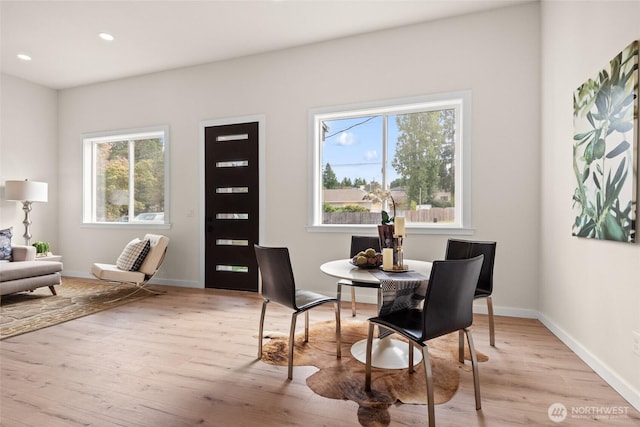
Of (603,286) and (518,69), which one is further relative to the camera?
(518,69)

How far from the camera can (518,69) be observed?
346 cm

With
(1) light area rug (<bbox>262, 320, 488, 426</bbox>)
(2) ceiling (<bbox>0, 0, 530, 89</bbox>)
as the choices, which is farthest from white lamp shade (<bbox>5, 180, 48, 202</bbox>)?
(1) light area rug (<bbox>262, 320, 488, 426</bbox>)

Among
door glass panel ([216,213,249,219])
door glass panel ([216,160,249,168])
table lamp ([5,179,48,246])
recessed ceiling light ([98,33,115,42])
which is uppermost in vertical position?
recessed ceiling light ([98,33,115,42])

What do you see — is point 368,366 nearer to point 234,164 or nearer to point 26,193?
point 234,164

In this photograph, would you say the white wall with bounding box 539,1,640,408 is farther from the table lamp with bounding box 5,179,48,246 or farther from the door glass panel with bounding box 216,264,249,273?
the table lamp with bounding box 5,179,48,246

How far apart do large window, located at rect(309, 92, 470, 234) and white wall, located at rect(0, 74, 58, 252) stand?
4673 millimetres

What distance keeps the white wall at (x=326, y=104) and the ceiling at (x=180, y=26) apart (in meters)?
0.21

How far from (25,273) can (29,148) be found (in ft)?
8.46

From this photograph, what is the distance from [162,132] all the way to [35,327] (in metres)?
3.02

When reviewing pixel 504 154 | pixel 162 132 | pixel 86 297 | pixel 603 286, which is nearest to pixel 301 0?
pixel 504 154

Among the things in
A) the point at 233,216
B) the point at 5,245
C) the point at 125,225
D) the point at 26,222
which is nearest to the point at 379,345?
the point at 233,216

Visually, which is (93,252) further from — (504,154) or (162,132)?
(504,154)

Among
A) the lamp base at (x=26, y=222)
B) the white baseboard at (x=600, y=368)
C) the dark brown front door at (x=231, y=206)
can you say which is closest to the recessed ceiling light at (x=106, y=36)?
the dark brown front door at (x=231, y=206)

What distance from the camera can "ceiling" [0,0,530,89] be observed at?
350 centimetres
